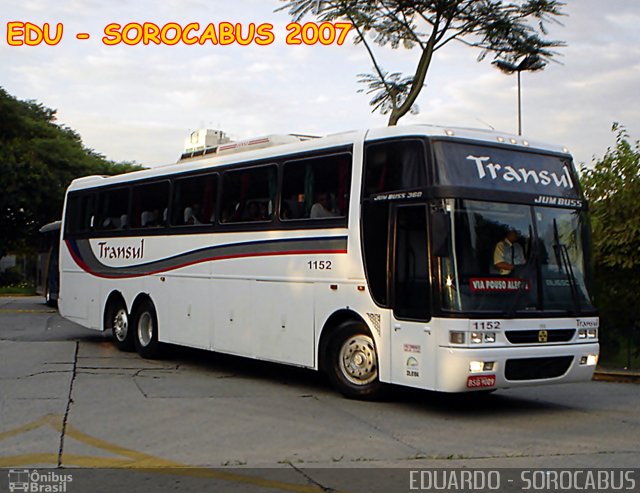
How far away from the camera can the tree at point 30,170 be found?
44.9 meters

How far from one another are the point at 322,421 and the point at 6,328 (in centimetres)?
1343

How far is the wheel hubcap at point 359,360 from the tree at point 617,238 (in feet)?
19.6

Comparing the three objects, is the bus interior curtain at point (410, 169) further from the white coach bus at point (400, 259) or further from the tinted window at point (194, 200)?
the tinted window at point (194, 200)

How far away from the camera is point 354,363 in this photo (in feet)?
37.3

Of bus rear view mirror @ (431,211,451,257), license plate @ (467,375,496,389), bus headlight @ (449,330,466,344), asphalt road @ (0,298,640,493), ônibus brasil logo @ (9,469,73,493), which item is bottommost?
ônibus brasil logo @ (9,469,73,493)

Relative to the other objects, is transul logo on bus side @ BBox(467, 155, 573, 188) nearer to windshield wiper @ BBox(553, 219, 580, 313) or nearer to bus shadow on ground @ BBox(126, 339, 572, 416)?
windshield wiper @ BBox(553, 219, 580, 313)

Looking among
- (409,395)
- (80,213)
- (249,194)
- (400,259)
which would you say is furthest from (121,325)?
(400,259)

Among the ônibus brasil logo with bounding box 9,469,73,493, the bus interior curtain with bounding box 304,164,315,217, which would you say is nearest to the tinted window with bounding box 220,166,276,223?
the bus interior curtain with bounding box 304,164,315,217

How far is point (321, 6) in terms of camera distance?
69.4 ft

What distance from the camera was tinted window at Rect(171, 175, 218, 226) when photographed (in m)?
14.1

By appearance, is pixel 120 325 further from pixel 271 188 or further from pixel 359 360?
pixel 359 360

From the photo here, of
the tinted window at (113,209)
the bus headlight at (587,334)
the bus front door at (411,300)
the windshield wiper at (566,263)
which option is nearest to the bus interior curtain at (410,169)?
the bus front door at (411,300)

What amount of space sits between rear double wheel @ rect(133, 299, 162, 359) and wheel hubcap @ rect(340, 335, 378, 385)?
5148mm

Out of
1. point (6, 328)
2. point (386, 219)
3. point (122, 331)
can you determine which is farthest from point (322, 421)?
point (6, 328)
